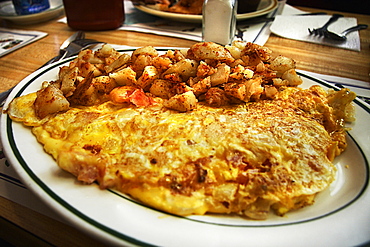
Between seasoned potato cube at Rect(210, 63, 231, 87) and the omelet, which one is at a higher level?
seasoned potato cube at Rect(210, 63, 231, 87)

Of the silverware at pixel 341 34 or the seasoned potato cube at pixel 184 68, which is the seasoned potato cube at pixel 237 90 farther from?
the silverware at pixel 341 34

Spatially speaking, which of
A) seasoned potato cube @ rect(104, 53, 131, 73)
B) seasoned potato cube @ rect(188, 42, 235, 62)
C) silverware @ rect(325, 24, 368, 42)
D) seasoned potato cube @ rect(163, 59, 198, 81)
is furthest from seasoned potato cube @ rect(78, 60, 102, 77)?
silverware @ rect(325, 24, 368, 42)

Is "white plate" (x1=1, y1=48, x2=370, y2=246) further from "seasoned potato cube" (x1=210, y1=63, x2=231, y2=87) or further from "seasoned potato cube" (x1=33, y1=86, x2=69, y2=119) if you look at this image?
"seasoned potato cube" (x1=210, y1=63, x2=231, y2=87)

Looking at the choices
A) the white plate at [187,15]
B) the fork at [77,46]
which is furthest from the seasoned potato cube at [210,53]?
the white plate at [187,15]

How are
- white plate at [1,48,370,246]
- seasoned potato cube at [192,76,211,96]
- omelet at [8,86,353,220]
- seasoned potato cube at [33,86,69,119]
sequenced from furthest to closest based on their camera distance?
seasoned potato cube at [192,76,211,96]
seasoned potato cube at [33,86,69,119]
omelet at [8,86,353,220]
white plate at [1,48,370,246]

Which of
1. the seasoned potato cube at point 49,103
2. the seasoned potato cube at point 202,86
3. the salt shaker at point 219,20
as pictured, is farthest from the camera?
the salt shaker at point 219,20

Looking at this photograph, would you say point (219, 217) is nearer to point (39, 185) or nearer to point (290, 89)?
point (39, 185)
